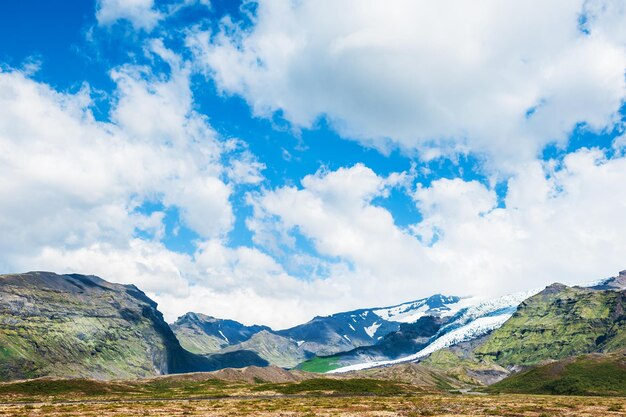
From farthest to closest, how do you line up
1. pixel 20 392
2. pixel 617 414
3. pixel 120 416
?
pixel 20 392, pixel 617 414, pixel 120 416

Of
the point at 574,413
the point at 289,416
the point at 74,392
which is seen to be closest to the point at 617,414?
the point at 574,413

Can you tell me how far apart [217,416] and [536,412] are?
64.2 m

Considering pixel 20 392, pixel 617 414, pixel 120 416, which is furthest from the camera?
pixel 20 392

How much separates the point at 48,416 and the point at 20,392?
121551mm

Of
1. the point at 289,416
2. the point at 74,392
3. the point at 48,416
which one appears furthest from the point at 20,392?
the point at 289,416

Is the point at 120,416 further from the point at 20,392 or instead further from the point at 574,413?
the point at 20,392

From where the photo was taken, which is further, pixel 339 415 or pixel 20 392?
pixel 20 392

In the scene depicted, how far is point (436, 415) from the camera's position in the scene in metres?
89.3

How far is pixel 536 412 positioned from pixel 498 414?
10.9 meters

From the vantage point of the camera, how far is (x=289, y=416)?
88.7 meters

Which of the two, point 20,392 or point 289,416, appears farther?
point 20,392

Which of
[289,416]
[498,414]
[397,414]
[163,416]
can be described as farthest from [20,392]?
[498,414]

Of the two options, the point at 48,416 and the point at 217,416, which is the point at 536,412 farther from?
the point at 48,416

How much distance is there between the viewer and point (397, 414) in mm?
92562
